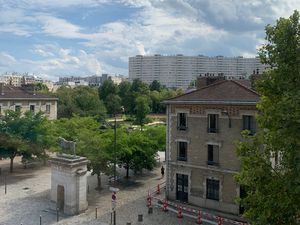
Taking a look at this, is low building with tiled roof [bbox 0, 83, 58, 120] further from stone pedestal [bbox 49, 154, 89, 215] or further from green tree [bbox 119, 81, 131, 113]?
green tree [bbox 119, 81, 131, 113]

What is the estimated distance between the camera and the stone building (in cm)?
2619

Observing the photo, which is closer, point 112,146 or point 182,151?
point 182,151

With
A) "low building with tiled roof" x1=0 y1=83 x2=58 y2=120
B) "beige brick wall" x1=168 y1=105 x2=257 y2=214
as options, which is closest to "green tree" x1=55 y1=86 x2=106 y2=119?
"low building with tiled roof" x1=0 y1=83 x2=58 y2=120

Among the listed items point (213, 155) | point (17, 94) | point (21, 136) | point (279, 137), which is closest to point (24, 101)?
point (17, 94)

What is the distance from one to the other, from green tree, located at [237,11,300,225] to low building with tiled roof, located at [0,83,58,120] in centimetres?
Answer: 4157

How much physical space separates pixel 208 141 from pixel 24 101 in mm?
35357

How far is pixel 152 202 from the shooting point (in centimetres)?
2952

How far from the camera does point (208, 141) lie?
90.1ft

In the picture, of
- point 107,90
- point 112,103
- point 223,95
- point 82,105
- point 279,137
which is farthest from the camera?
point 107,90

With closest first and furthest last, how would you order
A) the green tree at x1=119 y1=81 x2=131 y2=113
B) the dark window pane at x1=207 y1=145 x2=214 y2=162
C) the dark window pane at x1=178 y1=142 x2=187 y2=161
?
the dark window pane at x1=207 y1=145 x2=214 y2=162 < the dark window pane at x1=178 y1=142 x2=187 y2=161 < the green tree at x1=119 y1=81 x2=131 y2=113

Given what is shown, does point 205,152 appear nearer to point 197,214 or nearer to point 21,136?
point 197,214

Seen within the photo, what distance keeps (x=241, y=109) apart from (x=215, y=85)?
13.2 ft

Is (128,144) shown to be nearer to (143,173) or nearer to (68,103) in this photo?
(143,173)

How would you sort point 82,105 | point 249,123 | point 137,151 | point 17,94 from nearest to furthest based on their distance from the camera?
point 249,123
point 137,151
point 17,94
point 82,105
